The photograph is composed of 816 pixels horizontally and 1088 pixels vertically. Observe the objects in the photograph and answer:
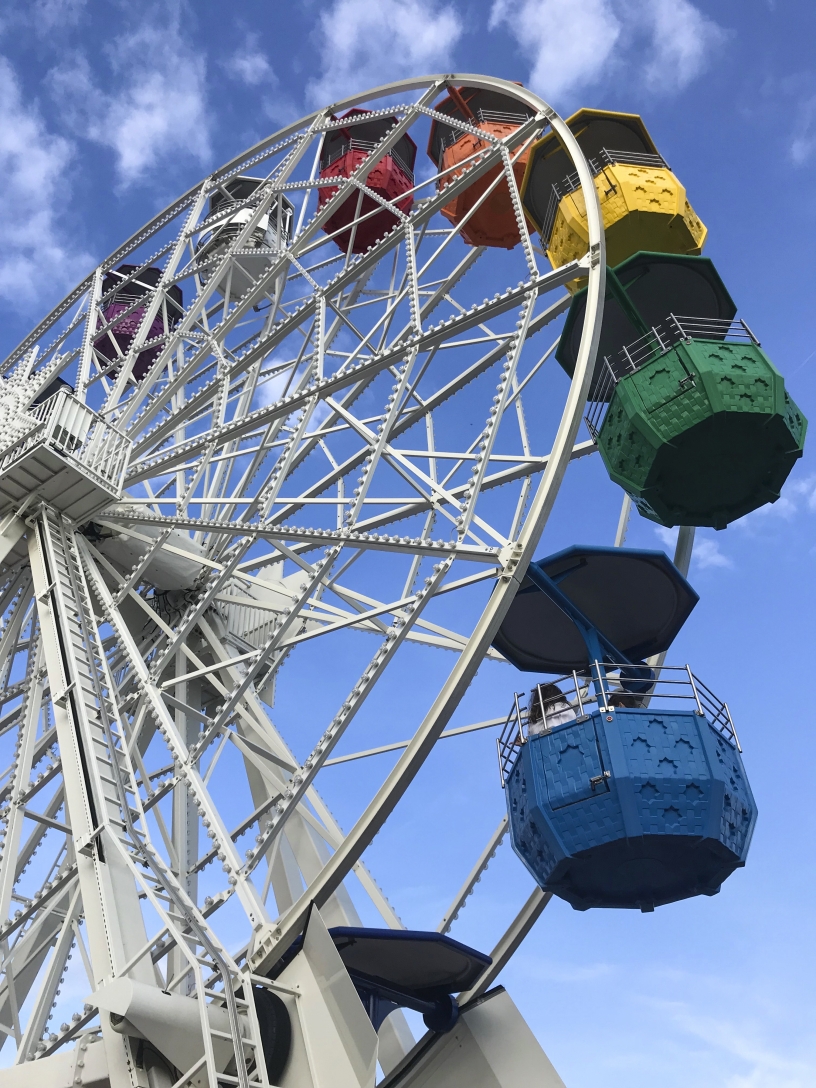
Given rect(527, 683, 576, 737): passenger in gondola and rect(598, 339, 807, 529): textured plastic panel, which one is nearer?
rect(527, 683, 576, 737): passenger in gondola

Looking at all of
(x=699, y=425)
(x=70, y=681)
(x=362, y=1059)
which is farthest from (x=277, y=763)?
(x=699, y=425)

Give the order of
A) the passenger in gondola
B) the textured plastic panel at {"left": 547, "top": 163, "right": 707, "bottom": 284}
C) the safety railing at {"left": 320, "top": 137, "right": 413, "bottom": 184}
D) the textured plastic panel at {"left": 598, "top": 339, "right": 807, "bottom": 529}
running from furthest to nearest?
the safety railing at {"left": 320, "top": 137, "right": 413, "bottom": 184} → the textured plastic panel at {"left": 547, "top": 163, "right": 707, "bottom": 284} → the textured plastic panel at {"left": 598, "top": 339, "right": 807, "bottom": 529} → the passenger in gondola

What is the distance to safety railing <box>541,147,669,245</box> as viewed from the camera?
15828 millimetres

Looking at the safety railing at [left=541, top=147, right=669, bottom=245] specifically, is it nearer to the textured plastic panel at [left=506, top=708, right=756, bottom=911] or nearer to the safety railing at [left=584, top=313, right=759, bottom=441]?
the safety railing at [left=584, top=313, right=759, bottom=441]

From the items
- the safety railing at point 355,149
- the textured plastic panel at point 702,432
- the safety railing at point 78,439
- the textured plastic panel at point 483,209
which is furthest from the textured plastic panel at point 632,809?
the safety railing at point 355,149

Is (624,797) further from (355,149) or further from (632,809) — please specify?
(355,149)

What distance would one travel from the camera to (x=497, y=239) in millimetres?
19078

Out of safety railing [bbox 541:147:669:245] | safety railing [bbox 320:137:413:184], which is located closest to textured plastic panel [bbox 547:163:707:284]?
safety railing [bbox 541:147:669:245]

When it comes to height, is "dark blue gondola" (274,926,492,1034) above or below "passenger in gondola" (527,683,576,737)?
below

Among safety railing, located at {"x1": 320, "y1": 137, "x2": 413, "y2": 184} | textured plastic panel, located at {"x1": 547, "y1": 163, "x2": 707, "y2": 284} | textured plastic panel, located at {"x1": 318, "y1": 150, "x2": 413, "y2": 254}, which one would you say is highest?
safety railing, located at {"x1": 320, "y1": 137, "x2": 413, "y2": 184}

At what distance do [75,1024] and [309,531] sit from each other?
4.92 metres

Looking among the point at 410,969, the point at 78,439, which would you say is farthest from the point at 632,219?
the point at 410,969

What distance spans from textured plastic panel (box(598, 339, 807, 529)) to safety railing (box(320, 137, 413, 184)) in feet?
30.1

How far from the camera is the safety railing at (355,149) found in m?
19.6
